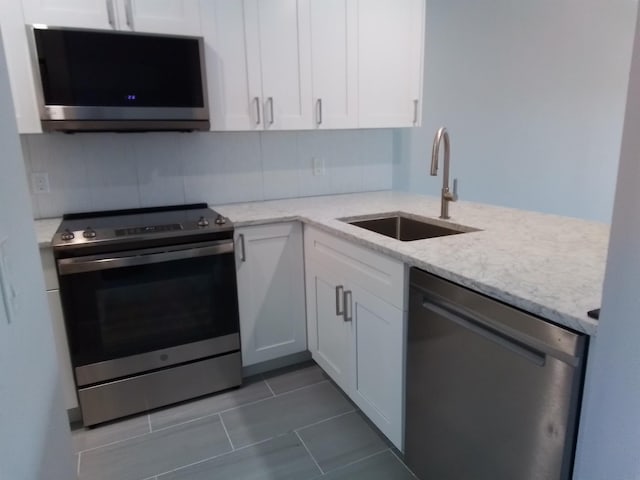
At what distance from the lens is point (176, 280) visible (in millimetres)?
2045

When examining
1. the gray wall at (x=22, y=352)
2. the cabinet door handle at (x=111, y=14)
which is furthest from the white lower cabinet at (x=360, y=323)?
the cabinet door handle at (x=111, y=14)

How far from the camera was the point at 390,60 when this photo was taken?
259cm

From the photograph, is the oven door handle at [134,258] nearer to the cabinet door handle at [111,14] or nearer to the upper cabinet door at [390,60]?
the cabinet door handle at [111,14]

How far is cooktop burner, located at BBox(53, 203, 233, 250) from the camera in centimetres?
187

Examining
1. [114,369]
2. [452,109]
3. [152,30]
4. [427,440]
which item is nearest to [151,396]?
[114,369]

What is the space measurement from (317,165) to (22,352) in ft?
7.32

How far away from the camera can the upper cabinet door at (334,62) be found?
2373 millimetres

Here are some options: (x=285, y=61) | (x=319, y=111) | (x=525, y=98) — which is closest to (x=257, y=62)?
(x=285, y=61)

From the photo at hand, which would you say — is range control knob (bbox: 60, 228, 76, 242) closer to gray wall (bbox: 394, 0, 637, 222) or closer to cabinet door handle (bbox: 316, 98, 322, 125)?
cabinet door handle (bbox: 316, 98, 322, 125)

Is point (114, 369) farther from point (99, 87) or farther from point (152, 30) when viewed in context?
point (152, 30)

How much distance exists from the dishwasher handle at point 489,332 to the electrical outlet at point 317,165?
1619 millimetres

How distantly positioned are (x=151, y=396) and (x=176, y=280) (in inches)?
23.7

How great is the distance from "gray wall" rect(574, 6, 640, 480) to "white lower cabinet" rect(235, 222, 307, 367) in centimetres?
176

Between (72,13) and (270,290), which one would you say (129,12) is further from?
(270,290)
